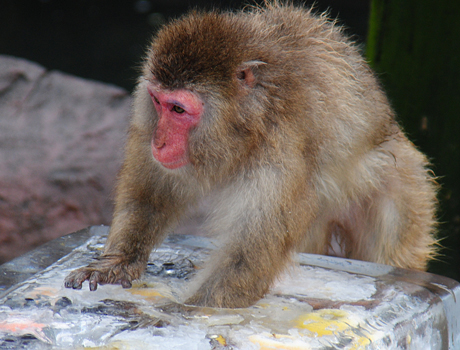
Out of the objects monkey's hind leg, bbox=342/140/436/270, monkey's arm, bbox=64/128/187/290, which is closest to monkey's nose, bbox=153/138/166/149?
monkey's arm, bbox=64/128/187/290

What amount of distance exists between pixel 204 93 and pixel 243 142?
0.29 m

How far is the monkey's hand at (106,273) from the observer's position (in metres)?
2.57

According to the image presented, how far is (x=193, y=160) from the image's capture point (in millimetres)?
2621

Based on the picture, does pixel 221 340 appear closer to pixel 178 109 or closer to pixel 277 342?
pixel 277 342

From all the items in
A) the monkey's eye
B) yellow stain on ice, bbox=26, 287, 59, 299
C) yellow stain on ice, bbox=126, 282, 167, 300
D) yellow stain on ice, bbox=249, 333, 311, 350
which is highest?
the monkey's eye

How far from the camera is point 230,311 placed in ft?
7.93

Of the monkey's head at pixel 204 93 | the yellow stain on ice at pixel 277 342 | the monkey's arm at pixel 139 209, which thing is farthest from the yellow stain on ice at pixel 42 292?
the yellow stain on ice at pixel 277 342

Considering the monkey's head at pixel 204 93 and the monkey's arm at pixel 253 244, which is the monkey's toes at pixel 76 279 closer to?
the monkey's arm at pixel 253 244

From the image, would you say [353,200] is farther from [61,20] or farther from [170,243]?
[61,20]

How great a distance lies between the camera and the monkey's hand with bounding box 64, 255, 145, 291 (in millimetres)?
2570

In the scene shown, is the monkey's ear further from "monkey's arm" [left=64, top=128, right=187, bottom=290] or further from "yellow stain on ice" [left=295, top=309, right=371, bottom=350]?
"yellow stain on ice" [left=295, top=309, right=371, bottom=350]

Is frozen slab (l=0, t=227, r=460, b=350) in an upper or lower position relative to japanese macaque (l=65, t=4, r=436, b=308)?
lower

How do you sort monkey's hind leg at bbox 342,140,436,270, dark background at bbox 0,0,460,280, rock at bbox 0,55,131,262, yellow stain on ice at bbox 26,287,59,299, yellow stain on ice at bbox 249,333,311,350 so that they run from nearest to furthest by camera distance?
yellow stain on ice at bbox 249,333,311,350 < yellow stain on ice at bbox 26,287,59,299 < monkey's hind leg at bbox 342,140,436,270 < rock at bbox 0,55,131,262 < dark background at bbox 0,0,460,280

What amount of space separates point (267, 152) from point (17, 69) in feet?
13.9
